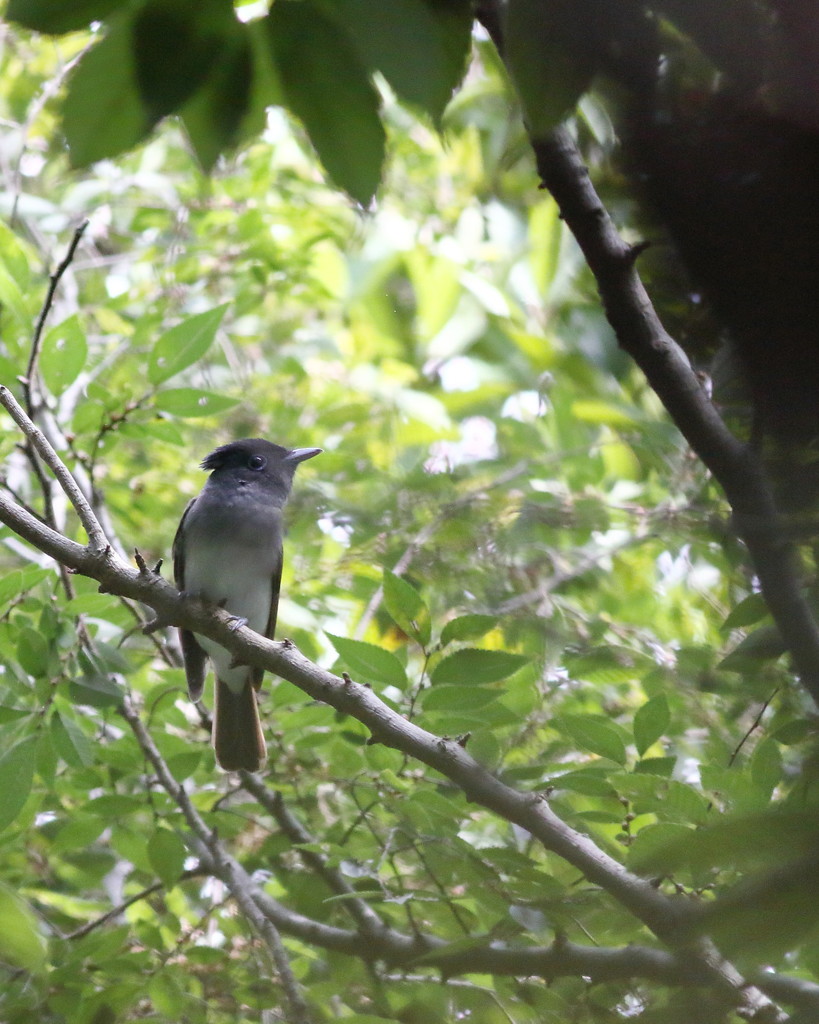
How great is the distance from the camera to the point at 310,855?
112 inches

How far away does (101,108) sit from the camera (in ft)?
3.28

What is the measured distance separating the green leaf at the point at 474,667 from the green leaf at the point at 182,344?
1271 millimetres

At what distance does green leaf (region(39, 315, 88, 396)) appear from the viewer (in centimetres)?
283

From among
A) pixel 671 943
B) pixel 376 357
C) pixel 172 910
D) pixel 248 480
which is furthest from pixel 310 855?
pixel 376 357

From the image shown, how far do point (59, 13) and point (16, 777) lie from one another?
72.5 inches

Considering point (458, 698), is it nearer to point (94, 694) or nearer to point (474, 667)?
point (474, 667)

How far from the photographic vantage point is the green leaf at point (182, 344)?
293cm

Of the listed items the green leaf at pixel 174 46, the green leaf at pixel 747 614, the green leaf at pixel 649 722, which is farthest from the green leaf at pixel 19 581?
the green leaf at pixel 174 46

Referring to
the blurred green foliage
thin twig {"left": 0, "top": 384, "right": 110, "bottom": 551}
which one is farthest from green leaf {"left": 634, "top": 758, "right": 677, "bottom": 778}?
thin twig {"left": 0, "top": 384, "right": 110, "bottom": 551}

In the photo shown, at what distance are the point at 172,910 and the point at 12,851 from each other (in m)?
0.58

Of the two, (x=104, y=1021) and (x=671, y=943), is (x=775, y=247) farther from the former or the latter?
(x=104, y=1021)

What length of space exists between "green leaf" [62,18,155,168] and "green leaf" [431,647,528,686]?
140cm

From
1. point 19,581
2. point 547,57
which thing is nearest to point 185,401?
point 19,581

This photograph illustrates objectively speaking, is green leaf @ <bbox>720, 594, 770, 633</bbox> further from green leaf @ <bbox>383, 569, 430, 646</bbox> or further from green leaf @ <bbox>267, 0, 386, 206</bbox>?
green leaf @ <bbox>267, 0, 386, 206</bbox>
